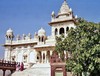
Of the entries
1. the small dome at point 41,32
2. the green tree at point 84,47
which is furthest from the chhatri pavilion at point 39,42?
the green tree at point 84,47

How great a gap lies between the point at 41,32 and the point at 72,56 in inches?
940

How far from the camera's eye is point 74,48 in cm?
2231

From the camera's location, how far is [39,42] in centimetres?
4412

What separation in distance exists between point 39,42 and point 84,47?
23.7 meters

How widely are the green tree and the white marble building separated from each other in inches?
708

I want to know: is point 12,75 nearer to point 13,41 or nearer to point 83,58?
point 83,58

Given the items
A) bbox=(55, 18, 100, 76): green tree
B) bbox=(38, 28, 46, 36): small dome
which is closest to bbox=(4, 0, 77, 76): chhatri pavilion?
bbox=(38, 28, 46, 36): small dome

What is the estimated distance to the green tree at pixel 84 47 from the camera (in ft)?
66.7

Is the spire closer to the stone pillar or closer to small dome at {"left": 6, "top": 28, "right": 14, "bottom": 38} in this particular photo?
small dome at {"left": 6, "top": 28, "right": 14, "bottom": 38}

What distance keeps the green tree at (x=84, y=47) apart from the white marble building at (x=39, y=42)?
59.0 ft

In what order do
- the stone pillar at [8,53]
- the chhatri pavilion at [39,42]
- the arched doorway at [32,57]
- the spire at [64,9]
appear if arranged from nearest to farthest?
the chhatri pavilion at [39,42]
the spire at [64,9]
the arched doorway at [32,57]
the stone pillar at [8,53]

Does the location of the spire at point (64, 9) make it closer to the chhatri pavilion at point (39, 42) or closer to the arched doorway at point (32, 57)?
the chhatri pavilion at point (39, 42)

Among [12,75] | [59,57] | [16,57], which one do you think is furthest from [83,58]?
[16,57]

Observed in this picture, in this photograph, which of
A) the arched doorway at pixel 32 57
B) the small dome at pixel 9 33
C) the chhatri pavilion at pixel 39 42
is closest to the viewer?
the chhatri pavilion at pixel 39 42
